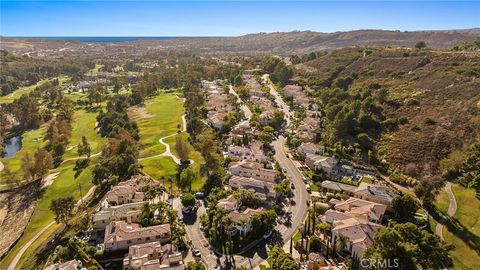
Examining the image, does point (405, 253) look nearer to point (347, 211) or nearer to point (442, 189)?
point (347, 211)

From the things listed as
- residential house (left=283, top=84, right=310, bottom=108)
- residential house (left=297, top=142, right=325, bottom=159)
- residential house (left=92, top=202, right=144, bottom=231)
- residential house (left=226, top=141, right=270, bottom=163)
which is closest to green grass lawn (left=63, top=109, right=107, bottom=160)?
residential house (left=226, top=141, right=270, bottom=163)

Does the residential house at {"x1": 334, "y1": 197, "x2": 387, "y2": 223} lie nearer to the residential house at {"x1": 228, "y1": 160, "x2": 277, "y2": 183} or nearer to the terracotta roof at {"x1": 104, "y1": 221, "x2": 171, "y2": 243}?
the residential house at {"x1": 228, "y1": 160, "x2": 277, "y2": 183}

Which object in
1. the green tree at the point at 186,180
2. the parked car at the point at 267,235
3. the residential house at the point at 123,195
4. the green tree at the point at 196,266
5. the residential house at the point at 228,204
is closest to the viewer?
the green tree at the point at 196,266

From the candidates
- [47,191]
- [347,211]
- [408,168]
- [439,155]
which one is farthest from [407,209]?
[47,191]

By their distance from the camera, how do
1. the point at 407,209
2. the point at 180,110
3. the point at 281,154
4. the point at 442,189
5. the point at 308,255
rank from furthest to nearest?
the point at 180,110 < the point at 281,154 < the point at 442,189 < the point at 407,209 < the point at 308,255

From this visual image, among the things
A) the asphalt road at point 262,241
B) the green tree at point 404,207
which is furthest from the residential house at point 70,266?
the green tree at point 404,207

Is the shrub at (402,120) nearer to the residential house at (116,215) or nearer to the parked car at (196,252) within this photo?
the parked car at (196,252)
